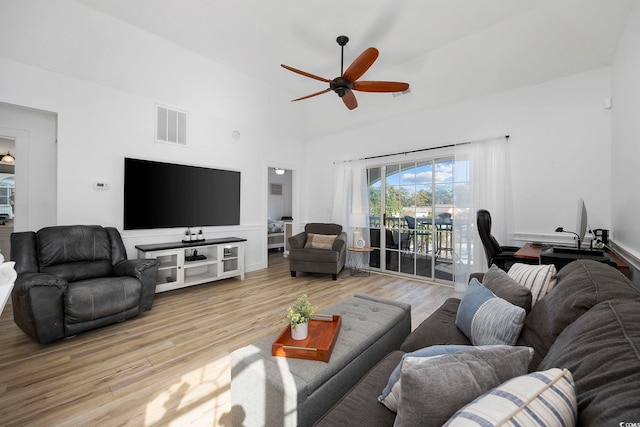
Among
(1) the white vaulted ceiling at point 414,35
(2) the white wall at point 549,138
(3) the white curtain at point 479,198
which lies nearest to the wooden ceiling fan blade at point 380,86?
(1) the white vaulted ceiling at point 414,35

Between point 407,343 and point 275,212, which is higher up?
point 275,212

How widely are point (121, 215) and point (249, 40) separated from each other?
9.44 feet

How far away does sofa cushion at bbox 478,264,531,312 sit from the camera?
54.2 inches

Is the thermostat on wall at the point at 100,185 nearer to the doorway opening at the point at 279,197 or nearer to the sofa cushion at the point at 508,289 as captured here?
the sofa cushion at the point at 508,289

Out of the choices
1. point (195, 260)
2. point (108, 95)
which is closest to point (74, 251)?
point (195, 260)

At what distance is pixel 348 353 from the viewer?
1422 mm

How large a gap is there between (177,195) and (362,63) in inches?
128

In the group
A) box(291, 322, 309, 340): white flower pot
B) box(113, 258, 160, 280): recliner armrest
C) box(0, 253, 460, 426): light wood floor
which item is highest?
box(113, 258, 160, 280): recliner armrest

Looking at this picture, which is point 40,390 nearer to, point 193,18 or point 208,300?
point 208,300

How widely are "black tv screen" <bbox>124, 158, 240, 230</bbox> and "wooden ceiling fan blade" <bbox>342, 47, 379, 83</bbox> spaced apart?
2846 mm

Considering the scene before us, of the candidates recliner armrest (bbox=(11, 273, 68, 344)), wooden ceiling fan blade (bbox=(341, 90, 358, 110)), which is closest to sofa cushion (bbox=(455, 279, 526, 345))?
wooden ceiling fan blade (bbox=(341, 90, 358, 110))

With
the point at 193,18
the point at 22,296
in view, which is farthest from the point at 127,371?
the point at 193,18

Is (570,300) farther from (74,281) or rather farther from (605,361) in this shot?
(74,281)

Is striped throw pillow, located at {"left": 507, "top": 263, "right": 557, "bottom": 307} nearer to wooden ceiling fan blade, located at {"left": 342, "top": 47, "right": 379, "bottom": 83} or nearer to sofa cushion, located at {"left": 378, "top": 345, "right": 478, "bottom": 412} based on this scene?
sofa cushion, located at {"left": 378, "top": 345, "right": 478, "bottom": 412}
